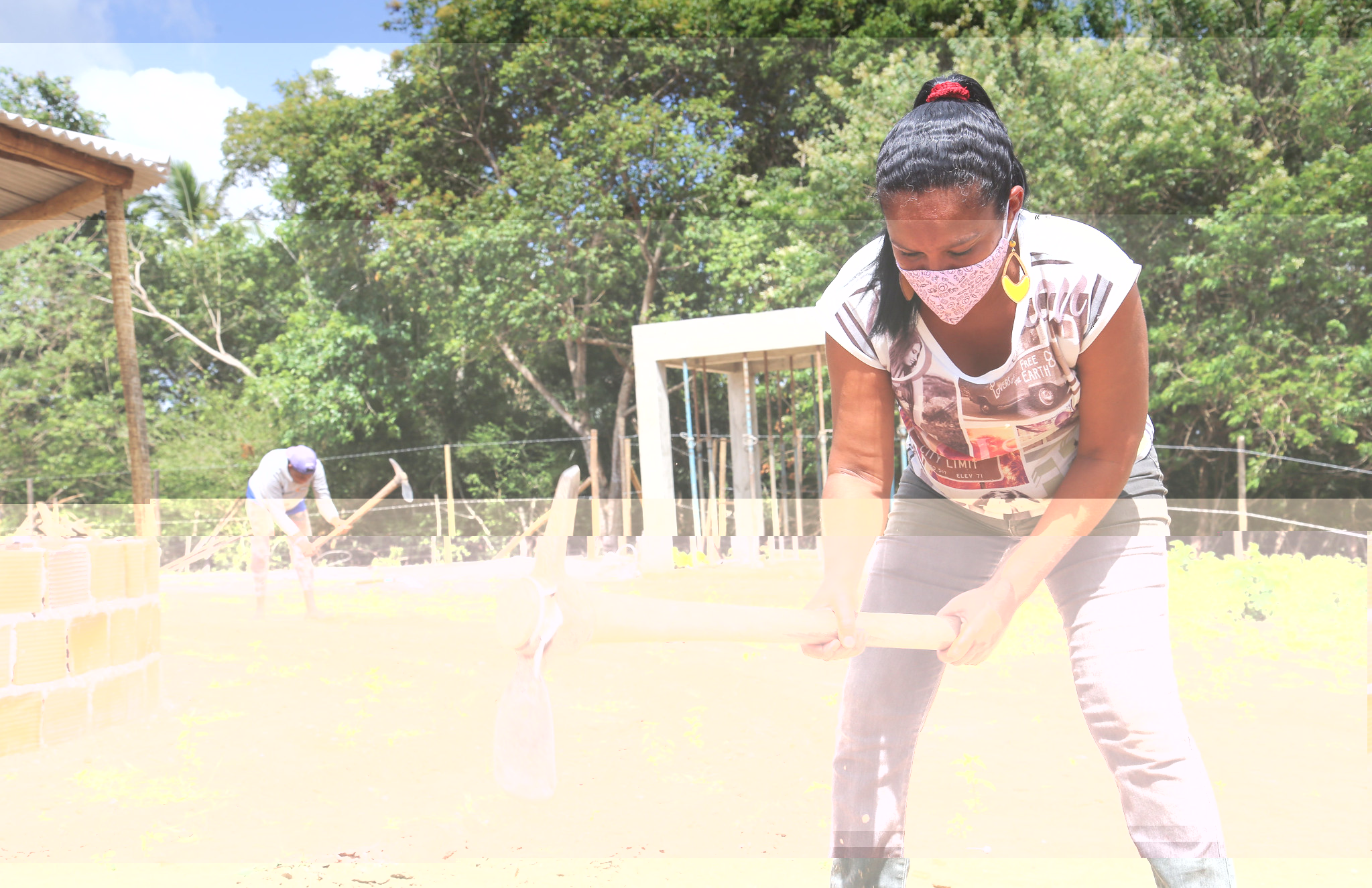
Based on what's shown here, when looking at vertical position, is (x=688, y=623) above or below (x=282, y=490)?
below

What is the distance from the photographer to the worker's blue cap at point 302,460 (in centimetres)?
760

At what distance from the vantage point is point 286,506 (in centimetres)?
788

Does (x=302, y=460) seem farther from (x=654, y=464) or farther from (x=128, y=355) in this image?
(x=654, y=464)

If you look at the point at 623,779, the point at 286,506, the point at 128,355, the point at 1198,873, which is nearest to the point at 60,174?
the point at 128,355

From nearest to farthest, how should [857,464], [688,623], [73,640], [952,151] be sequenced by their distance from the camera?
[688,623] < [952,151] < [857,464] < [73,640]

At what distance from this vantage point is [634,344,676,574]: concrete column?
1214 cm

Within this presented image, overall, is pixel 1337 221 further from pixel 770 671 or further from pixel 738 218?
pixel 770 671

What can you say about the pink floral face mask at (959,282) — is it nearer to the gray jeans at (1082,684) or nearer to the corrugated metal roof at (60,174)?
the gray jeans at (1082,684)

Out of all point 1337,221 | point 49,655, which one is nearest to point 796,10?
point 1337,221

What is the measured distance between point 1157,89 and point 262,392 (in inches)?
709

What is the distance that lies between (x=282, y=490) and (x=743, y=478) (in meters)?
6.61

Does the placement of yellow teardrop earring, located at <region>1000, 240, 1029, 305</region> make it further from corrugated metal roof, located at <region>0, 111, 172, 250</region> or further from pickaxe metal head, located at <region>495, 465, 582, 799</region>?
corrugated metal roof, located at <region>0, 111, 172, 250</region>

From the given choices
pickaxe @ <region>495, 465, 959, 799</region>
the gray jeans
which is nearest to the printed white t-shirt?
the gray jeans

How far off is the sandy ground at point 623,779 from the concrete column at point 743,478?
5.99 m
